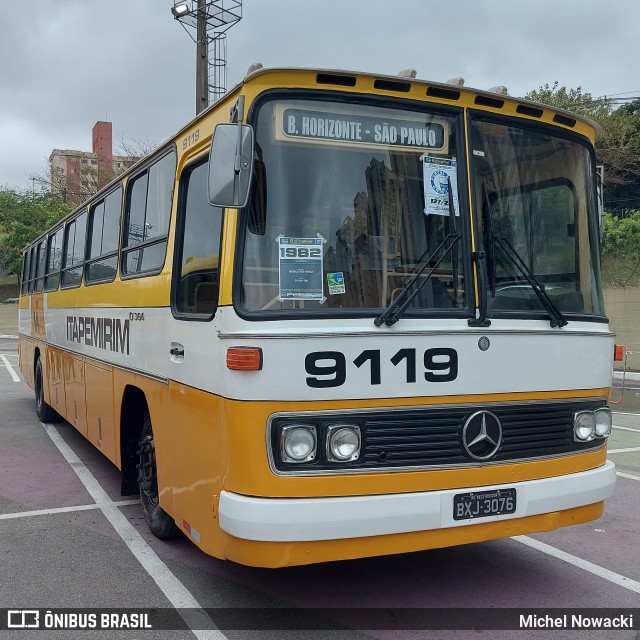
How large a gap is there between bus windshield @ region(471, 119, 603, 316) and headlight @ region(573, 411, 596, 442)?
24.4 inches

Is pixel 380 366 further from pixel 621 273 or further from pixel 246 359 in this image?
pixel 621 273

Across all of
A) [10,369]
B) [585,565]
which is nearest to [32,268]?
[10,369]

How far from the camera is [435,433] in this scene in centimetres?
392

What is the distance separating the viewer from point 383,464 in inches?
149

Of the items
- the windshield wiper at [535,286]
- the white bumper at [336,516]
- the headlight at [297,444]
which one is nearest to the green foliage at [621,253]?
the windshield wiper at [535,286]

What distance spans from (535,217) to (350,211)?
1.26 metres

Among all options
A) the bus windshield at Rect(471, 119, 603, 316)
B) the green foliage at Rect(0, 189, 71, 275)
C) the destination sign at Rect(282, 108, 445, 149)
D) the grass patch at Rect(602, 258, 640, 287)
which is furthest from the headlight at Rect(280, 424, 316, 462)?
the green foliage at Rect(0, 189, 71, 275)

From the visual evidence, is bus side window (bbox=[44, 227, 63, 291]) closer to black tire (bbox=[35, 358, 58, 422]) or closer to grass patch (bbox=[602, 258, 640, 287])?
black tire (bbox=[35, 358, 58, 422])

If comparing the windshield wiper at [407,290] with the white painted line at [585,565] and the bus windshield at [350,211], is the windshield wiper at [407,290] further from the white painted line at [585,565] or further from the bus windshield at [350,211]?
the white painted line at [585,565]

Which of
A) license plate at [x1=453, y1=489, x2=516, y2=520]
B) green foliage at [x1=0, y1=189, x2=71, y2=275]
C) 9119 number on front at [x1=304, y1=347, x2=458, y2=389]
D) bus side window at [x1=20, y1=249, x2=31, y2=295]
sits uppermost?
green foliage at [x1=0, y1=189, x2=71, y2=275]

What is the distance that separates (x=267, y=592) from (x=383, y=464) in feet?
4.56

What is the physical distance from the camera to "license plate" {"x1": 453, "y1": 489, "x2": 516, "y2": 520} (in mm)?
3906

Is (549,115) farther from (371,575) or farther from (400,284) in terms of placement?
(371,575)

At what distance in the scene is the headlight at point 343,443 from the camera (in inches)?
146
